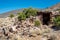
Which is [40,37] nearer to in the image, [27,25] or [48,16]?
[27,25]

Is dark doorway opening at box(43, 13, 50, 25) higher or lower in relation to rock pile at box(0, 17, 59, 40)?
higher

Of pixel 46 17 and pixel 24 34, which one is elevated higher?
pixel 46 17

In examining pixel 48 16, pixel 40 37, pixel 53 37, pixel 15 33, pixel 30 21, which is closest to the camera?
pixel 53 37

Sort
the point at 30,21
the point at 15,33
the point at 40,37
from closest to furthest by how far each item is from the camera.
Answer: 1. the point at 40,37
2. the point at 15,33
3. the point at 30,21

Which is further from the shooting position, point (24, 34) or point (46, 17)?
point (46, 17)

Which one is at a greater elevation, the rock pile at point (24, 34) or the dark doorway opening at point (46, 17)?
the dark doorway opening at point (46, 17)

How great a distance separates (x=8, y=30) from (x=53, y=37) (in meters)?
6.34

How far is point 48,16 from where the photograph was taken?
28.0 metres

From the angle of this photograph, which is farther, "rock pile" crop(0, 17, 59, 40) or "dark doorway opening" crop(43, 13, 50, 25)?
"dark doorway opening" crop(43, 13, 50, 25)

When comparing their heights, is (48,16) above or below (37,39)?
above

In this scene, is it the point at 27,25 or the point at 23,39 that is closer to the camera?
the point at 23,39

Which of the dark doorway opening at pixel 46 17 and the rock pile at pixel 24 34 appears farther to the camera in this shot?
the dark doorway opening at pixel 46 17

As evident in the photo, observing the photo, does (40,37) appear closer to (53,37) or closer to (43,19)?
(53,37)

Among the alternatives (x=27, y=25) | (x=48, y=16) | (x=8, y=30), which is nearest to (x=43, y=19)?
(x=48, y=16)
